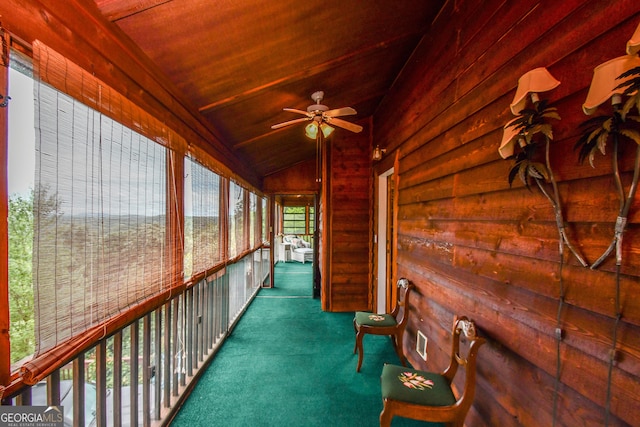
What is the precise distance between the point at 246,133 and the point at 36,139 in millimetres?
2047

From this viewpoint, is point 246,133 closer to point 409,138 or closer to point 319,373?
point 409,138

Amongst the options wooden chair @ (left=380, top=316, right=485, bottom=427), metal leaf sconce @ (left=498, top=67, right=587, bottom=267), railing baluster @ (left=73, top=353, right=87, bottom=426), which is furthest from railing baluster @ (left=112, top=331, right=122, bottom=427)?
metal leaf sconce @ (left=498, top=67, right=587, bottom=267)

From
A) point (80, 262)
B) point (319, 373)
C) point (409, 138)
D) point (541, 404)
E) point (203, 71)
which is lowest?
point (319, 373)

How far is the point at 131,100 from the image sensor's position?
4.26ft

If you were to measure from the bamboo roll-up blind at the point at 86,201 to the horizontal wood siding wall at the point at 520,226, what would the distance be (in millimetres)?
1829

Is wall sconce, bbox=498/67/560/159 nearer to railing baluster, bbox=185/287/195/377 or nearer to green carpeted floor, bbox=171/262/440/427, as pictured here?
green carpeted floor, bbox=171/262/440/427

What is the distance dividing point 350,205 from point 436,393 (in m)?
2.71

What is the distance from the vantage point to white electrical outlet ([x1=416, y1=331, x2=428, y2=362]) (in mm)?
2150

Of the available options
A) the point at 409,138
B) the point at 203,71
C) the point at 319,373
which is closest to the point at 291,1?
the point at 203,71

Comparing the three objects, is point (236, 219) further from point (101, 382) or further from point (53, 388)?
point (53, 388)

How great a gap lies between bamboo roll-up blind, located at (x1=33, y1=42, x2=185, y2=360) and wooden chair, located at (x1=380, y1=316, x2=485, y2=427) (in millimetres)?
1492

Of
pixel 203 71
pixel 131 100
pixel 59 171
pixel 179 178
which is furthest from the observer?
pixel 179 178

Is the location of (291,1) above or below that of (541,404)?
above

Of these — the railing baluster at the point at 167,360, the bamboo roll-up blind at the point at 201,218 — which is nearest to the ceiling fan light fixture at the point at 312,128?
the bamboo roll-up blind at the point at 201,218
